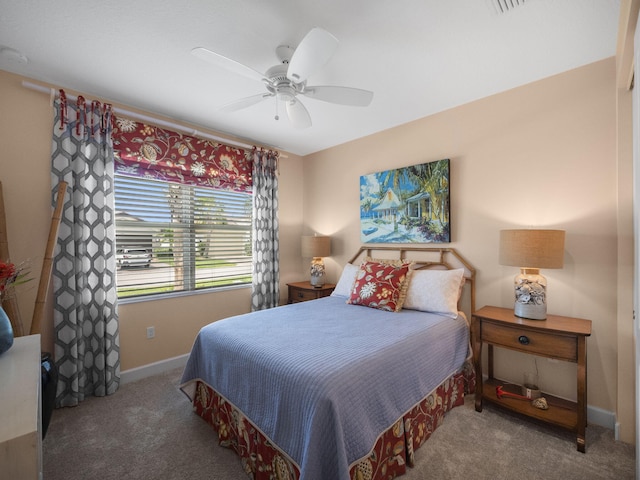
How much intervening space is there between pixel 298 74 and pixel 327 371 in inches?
62.5

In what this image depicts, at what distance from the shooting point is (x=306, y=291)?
355 cm

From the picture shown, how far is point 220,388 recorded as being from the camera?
185 cm

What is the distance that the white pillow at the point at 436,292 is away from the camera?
2355 millimetres

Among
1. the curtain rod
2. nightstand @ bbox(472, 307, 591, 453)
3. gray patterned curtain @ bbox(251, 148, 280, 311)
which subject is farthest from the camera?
gray patterned curtain @ bbox(251, 148, 280, 311)

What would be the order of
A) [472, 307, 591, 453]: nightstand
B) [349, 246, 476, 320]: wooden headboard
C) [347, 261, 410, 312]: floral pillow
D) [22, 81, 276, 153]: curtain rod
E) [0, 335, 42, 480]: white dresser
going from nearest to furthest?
[0, 335, 42, 480]: white dresser, [472, 307, 591, 453]: nightstand, [22, 81, 276, 153]: curtain rod, [347, 261, 410, 312]: floral pillow, [349, 246, 476, 320]: wooden headboard

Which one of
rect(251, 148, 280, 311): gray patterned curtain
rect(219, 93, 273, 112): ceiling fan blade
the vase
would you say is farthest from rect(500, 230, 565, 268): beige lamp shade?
the vase

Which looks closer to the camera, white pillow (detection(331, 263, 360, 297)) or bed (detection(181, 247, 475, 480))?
bed (detection(181, 247, 475, 480))

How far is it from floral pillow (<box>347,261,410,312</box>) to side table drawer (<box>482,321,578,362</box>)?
66 cm

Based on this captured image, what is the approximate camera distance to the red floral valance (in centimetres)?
266

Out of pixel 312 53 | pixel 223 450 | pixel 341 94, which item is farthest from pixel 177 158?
pixel 223 450

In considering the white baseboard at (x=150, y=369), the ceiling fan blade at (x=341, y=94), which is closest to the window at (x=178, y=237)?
the white baseboard at (x=150, y=369)

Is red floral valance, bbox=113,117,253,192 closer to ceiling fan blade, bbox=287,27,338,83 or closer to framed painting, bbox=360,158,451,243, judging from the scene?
framed painting, bbox=360,158,451,243

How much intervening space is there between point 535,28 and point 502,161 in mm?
984

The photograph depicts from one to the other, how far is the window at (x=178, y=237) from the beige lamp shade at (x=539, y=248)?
2844 mm
